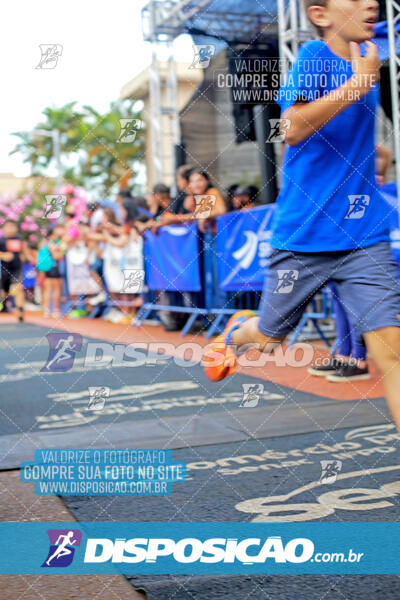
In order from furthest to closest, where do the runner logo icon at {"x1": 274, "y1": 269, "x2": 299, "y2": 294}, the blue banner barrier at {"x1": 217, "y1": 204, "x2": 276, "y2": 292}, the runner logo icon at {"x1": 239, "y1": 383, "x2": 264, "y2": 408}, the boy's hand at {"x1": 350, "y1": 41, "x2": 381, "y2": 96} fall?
the blue banner barrier at {"x1": 217, "y1": 204, "x2": 276, "y2": 292}, the runner logo icon at {"x1": 239, "y1": 383, "x2": 264, "y2": 408}, the runner logo icon at {"x1": 274, "y1": 269, "x2": 299, "y2": 294}, the boy's hand at {"x1": 350, "y1": 41, "x2": 381, "y2": 96}

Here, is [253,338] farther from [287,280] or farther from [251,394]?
[251,394]

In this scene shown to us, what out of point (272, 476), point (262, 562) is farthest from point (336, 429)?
point (262, 562)

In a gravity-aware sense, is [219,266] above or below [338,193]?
below

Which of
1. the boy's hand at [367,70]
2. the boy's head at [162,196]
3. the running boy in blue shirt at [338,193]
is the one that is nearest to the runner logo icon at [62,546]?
the running boy in blue shirt at [338,193]

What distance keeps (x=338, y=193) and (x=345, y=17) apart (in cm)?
61

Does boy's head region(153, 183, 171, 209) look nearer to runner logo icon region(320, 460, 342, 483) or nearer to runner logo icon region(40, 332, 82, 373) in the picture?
runner logo icon region(40, 332, 82, 373)

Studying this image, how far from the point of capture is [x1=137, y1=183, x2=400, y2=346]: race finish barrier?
7473mm

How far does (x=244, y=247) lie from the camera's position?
7.84 meters

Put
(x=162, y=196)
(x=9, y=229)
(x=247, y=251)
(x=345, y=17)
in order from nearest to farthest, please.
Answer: (x=345, y=17)
(x=247, y=251)
(x=162, y=196)
(x=9, y=229)

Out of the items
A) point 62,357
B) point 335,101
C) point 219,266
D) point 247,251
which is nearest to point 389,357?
point 335,101

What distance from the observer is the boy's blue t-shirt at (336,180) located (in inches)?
109

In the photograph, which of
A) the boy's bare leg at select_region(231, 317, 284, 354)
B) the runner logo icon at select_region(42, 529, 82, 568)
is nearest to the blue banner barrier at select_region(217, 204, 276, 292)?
the boy's bare leg at select_region(231, 317, 284, 354)

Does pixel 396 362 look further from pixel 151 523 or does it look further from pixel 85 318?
pixel 85 318

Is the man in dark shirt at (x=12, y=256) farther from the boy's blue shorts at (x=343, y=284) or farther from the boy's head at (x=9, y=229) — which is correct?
the boy's blue shorts at (x=343, y=284)
